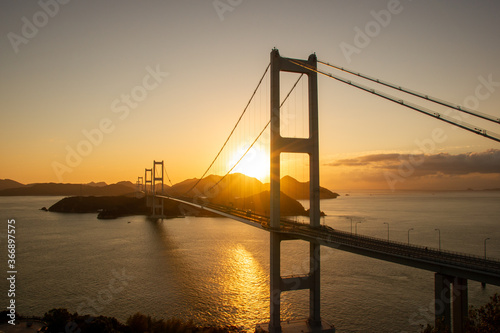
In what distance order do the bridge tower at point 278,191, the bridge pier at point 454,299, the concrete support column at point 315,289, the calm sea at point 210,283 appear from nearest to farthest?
the bridge pier at point 454,299
the bridge tower at point 278,191
the concrete support column at point 315,289
the calm sea at point 210,283

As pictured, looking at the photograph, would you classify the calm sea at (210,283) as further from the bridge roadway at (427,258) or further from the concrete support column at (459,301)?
the concrete support column at (459,301)

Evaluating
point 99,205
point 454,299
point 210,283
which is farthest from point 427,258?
point 99,205

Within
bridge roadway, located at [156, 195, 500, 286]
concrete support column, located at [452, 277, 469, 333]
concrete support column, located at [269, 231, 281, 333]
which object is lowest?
concrete support column, located at [269, 231, 281, 333]

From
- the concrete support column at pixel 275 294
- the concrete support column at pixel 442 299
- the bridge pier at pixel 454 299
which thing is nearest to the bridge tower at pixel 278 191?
the concrete support column at pixel 275 294

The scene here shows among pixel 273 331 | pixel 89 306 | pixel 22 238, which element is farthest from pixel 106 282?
pixel 22 238

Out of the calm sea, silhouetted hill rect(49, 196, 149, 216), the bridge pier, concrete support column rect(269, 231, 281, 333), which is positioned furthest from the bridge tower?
silhouetted hill rect(49, 196, 149, 216)

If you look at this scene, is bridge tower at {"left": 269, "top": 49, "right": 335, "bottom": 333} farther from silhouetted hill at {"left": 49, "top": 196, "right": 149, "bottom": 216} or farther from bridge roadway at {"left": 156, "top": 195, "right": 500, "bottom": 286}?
silhouetted hill at {"left": 49, "top": 196, "right": 149, "bottom": 216}

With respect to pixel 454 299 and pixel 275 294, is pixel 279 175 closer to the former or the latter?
pixel 275 294
